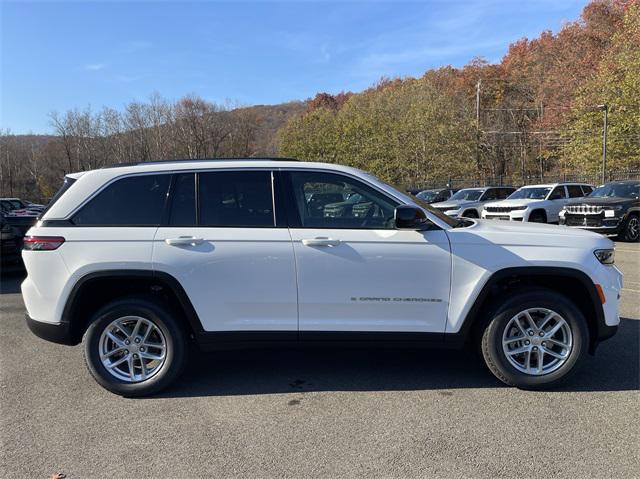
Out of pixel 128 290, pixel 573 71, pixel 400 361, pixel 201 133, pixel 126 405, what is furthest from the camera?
pixel 201 133

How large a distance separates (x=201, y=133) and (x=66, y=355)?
66402 millimetres

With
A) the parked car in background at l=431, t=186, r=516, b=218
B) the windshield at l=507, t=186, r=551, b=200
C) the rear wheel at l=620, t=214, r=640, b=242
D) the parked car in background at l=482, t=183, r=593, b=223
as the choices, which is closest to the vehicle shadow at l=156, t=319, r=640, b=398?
the rear wheel at l=620, t=214, r=640, b=242

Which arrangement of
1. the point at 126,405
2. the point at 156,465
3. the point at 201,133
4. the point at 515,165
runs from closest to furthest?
the point at 156,465, the point at 126,405, the point at 515,165, the point at 201,133

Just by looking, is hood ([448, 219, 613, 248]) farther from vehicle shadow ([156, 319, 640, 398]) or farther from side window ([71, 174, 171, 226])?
side window ([71, 174, 171, 226])

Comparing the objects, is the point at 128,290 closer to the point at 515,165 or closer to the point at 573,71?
the point at 573,71

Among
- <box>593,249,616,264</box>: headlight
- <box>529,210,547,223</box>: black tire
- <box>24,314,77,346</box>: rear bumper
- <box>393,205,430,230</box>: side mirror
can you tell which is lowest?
<box>529,210,547,223</box>: black tire

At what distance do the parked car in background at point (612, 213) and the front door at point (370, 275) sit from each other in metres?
11.6

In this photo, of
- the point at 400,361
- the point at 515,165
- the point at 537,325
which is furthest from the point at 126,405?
the point at 515,165

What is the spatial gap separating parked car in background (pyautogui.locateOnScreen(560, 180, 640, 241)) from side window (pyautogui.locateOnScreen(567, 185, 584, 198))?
3.34 metres

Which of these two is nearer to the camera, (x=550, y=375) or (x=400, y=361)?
(x=550, y=375)

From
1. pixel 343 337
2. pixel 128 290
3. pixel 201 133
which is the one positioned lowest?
pixel 343 337

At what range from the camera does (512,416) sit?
11.2 ft

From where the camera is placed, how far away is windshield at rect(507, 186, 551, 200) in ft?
55.4

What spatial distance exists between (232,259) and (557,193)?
1621 centimetres
